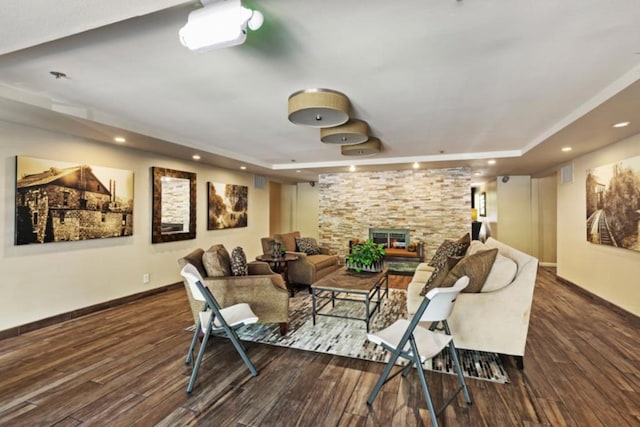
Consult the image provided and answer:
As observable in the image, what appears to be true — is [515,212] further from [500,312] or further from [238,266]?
[238,266]

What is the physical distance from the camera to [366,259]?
153 inches

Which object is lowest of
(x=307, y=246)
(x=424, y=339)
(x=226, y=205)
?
(x=424, y=339)

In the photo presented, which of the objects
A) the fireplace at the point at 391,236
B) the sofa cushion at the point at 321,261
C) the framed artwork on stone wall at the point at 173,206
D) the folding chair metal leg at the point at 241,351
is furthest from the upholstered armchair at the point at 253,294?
the fireplace at the point at 391,236

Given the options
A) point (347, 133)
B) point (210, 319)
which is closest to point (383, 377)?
point (210, 319)

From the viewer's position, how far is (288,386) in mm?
2295

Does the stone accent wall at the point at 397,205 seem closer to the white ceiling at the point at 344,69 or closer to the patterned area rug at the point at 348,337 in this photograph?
the white ceiling at the point at 344,69

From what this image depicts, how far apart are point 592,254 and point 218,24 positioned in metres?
5.89

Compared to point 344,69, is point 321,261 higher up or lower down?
lower down

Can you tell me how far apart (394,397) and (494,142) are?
13.2ft

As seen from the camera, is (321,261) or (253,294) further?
(321,261)

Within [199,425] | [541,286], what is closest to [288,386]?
[199,425]

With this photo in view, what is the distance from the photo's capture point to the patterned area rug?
258cm

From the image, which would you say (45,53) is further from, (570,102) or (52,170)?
(570,102)

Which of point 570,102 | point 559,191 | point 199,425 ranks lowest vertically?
point 199,425
